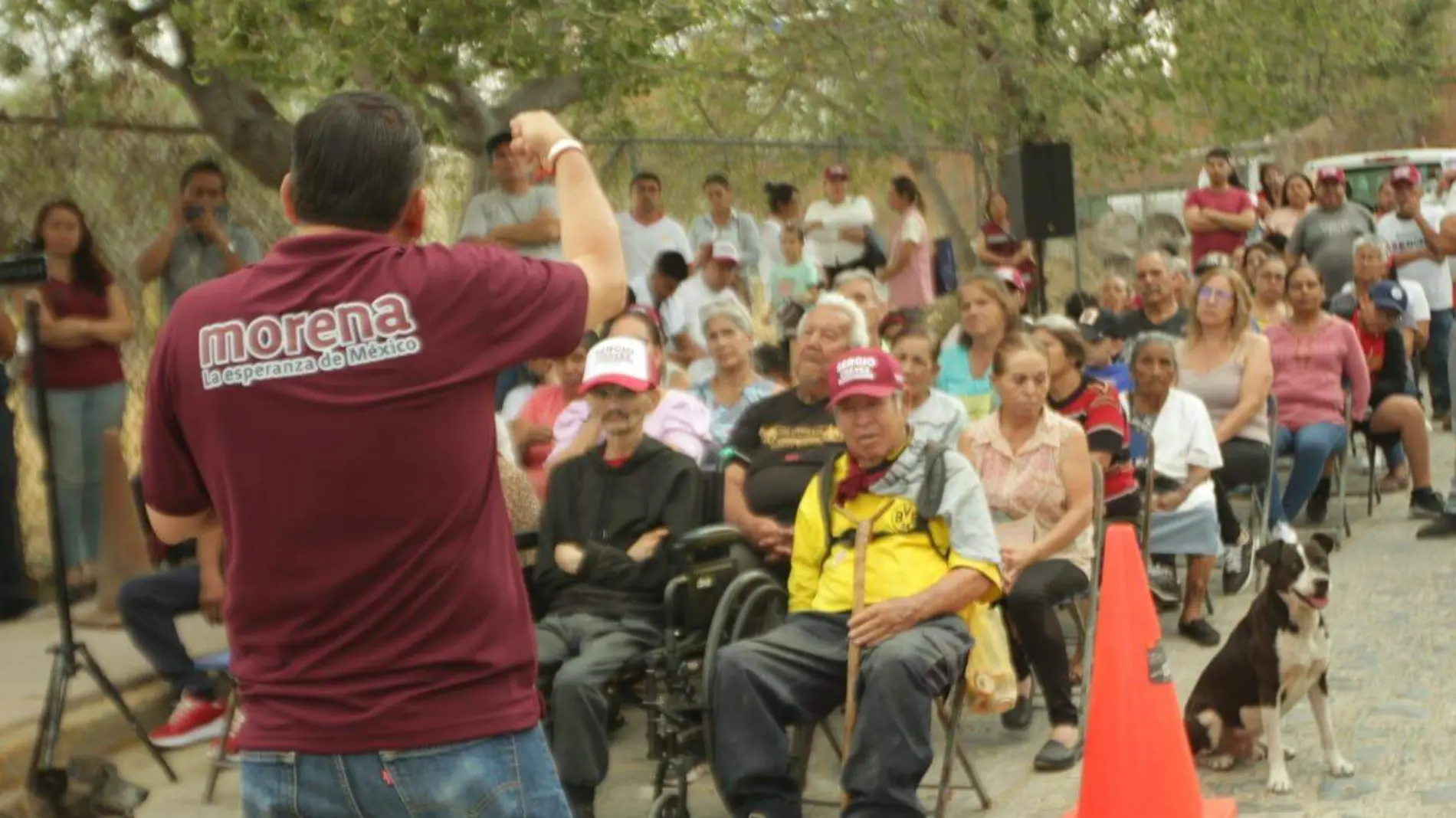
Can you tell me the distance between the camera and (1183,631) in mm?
9031

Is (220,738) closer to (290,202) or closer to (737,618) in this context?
(737,618)

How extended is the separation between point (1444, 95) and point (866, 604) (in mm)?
36026

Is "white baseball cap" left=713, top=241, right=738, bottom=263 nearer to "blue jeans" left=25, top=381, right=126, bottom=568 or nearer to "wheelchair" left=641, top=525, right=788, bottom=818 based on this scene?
"blue jeans" left=25, top=381, right=126, bottom=568

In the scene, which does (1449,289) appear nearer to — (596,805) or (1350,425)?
(1350,425)

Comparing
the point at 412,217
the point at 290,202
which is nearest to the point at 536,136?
the point at 412,217

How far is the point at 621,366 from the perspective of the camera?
6.75 meters

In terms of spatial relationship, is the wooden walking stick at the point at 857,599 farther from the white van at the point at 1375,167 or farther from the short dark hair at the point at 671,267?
the white van at the point at 1375,167

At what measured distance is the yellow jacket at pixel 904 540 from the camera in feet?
20.0

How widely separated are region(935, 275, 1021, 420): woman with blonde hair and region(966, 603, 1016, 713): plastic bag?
8.92 ft

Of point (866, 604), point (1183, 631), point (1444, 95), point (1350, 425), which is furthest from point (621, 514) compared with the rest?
point (1444, 95)

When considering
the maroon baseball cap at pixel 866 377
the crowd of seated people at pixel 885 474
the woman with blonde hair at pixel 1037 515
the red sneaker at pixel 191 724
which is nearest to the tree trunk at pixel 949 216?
the crowd of seated people at pixel 885 474

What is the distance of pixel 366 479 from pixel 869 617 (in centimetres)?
334

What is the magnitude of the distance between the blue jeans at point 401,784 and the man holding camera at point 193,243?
6909 mm

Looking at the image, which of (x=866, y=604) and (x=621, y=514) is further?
(x=621, y=514)
